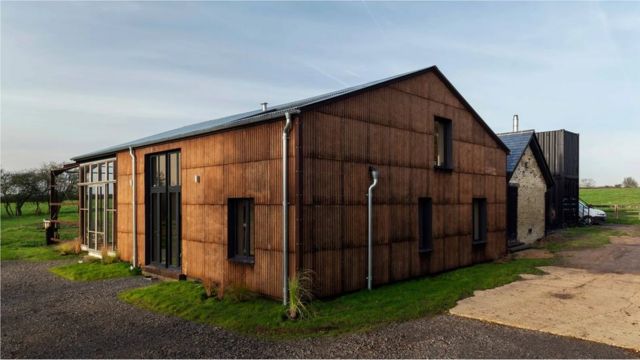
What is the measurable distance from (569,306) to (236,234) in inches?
292

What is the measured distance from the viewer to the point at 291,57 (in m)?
15.3

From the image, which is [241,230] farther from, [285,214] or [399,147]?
[399,147]

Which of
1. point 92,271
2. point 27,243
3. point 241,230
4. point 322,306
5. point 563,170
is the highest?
point 563,170

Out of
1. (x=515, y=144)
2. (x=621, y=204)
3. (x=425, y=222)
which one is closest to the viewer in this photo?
(x=425, y=222)

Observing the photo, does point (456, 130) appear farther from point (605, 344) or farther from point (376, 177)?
point (605, 344)

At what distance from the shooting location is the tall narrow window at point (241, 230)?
980 centimetres

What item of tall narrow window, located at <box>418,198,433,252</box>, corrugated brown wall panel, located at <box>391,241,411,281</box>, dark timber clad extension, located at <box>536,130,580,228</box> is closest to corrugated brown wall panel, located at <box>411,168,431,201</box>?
tall narrow window, located at <box>418,198,433,252</box>

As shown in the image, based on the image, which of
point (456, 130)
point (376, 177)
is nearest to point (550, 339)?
point (376, 177)

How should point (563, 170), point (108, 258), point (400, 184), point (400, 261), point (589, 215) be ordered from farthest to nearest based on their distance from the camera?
point (589, 215)
point (563, 170)
point (108, 258)
point (400, 184)
point (400, 261)

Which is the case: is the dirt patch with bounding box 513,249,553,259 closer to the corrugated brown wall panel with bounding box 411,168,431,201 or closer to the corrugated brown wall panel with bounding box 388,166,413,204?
the corrugated brown wall panel with bounding box 411,168,431,201

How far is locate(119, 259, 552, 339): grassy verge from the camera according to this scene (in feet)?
24.8

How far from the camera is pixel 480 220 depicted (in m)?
15.0

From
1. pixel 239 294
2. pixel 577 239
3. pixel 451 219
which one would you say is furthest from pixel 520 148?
pixel 239 294

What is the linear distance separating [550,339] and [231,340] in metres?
5.21
